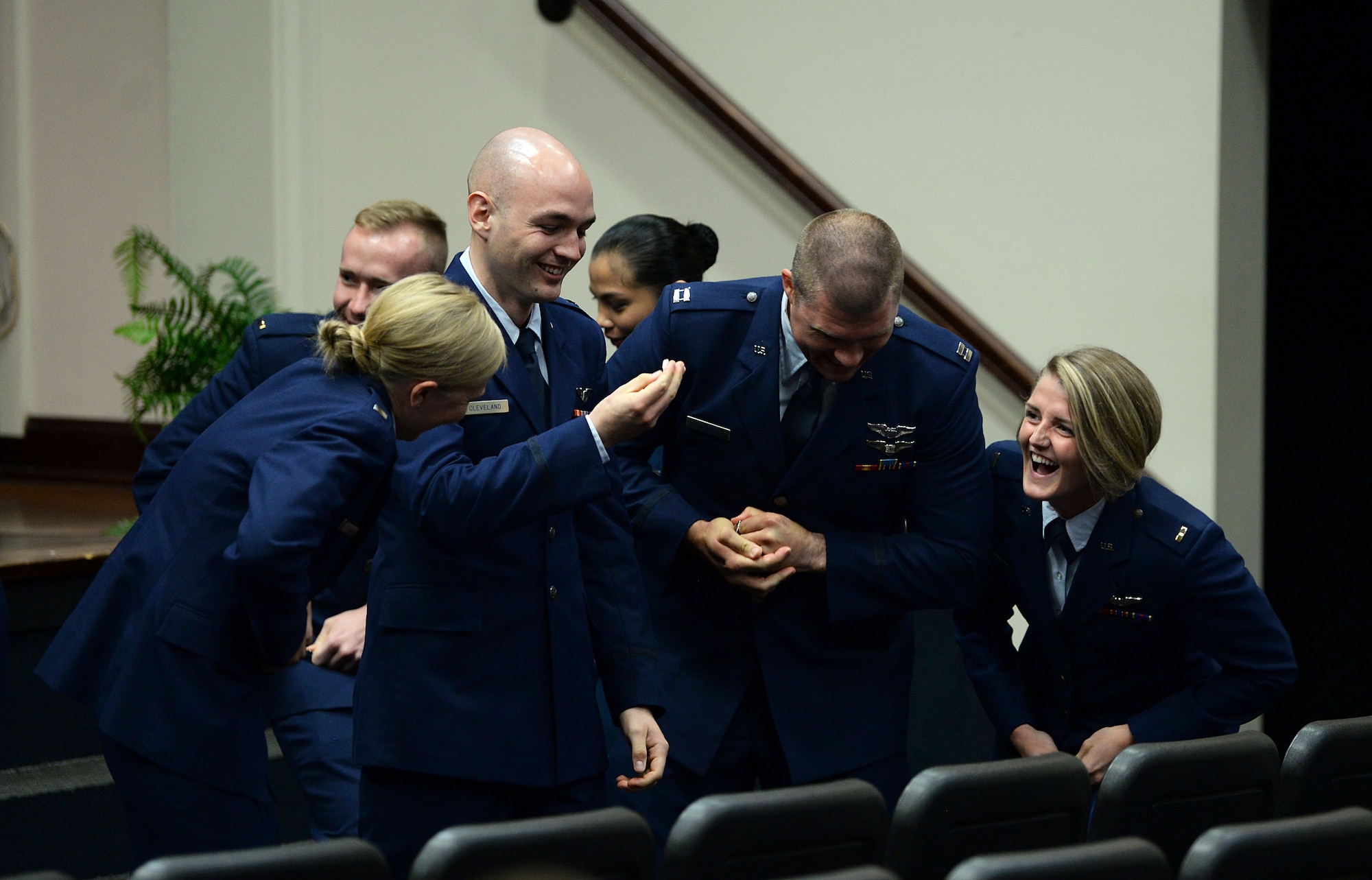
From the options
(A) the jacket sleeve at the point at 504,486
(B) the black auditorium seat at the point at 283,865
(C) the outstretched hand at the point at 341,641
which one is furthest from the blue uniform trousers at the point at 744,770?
(B) the black auditorium seat at the point at 283,865

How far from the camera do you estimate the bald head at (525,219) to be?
6.55ft

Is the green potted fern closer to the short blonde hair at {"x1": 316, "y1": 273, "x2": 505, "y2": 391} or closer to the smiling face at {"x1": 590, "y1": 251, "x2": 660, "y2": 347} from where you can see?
the smiling face at {"x1": 590, "y1": 251, "x2": 660, "y2": 347}

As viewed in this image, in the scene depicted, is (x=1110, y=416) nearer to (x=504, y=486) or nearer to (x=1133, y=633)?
(x=1133, y=633)

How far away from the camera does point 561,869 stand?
4.51ft

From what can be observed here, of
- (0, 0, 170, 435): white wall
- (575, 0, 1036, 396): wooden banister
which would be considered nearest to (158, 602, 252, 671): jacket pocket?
(575, 0, 1036, 396): wooden banister

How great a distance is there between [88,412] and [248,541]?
361 cm

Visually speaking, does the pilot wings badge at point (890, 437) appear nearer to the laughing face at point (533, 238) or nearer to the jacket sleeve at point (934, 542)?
the jacket sleeve at point (934, 542)

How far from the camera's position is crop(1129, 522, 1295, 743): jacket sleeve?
6.97 ft

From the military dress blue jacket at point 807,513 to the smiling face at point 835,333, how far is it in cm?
8

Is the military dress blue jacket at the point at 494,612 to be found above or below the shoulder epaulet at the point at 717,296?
below

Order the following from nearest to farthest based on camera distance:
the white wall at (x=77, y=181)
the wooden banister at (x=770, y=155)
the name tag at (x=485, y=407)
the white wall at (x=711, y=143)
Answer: the name tag at (x=485, y=407), the white wall at (x=711, y=143), the wooden banister at (x=770, y=155), the white wall at (x=77, y=181)

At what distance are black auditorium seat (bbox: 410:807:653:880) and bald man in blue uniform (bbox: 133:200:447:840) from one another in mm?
1283

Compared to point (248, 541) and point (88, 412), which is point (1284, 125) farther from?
point (88, 412)

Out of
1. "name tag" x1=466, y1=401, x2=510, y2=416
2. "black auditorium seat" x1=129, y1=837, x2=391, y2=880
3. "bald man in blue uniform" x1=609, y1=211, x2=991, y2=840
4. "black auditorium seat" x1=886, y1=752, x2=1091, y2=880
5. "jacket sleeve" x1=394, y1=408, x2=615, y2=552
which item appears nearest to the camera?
"black auditorium seat" x1=129, y1=837, x2=391, y2=880
